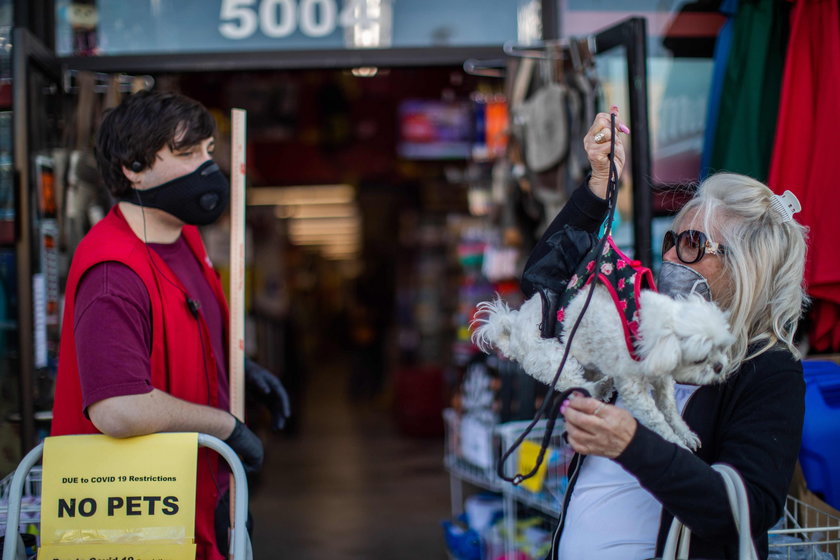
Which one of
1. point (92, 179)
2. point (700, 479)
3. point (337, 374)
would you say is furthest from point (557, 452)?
point (337, 374)

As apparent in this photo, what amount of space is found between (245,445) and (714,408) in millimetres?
1135

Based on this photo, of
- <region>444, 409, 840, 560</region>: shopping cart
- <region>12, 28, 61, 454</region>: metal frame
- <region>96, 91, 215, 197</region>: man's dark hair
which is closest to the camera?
<region>96, 91, 215, 197</region>: man's dark hair

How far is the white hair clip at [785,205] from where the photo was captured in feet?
5.50

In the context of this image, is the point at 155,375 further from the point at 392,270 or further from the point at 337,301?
the point at 337,301

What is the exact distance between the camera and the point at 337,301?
2236cm

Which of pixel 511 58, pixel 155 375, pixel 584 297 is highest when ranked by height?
pixel 511 58

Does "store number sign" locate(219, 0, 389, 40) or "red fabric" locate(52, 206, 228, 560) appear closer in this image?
"red fabric" locate(52, 206, 228, 560)

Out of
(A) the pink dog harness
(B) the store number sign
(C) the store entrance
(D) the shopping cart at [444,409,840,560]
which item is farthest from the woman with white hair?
(C) the store entrance

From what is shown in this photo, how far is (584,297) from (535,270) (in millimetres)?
134

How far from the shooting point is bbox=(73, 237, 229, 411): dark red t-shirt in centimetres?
172

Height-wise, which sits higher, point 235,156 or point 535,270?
point 235,156

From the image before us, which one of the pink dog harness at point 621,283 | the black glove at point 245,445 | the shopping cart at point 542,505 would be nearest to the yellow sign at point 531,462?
the shopping cart at point 542,505

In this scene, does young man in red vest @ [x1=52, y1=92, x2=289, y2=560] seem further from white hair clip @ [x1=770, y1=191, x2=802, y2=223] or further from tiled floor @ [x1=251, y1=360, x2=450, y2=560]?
tiled floor @ [x1=251, y1=360, x2=450, y2=560]

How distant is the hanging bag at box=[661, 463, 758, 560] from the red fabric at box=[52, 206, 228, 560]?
1.09 meters
